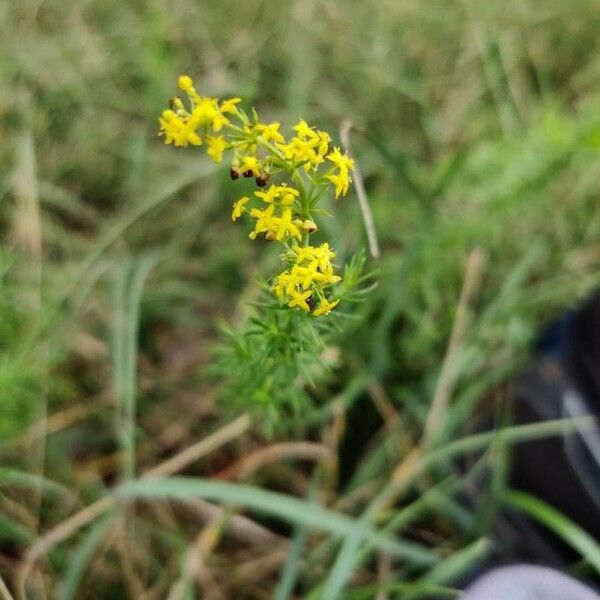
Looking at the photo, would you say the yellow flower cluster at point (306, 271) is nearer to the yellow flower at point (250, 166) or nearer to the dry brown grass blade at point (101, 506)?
the yellow flower at point (250, 166)

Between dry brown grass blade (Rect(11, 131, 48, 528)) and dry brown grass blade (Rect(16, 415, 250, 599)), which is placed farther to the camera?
dry brown grass blade (Rect(11, 131, 48, 528))

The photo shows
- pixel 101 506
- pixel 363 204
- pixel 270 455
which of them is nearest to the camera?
pixel 363 204

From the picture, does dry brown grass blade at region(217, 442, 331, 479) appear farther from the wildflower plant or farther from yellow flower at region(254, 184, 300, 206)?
yellow flower at region(254, 184, 300, 206)

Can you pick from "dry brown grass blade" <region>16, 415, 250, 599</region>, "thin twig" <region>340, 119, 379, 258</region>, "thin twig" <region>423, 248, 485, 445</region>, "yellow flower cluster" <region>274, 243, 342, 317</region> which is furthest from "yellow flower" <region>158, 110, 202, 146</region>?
"thin twig" <region>423, 248, 485, 445</region>

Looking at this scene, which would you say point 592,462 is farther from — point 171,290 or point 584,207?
point 171,290

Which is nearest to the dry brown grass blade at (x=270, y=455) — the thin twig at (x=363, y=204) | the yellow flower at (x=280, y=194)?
the thin twig at (x=363, y=204)

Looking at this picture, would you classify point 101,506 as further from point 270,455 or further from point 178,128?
point 178,128

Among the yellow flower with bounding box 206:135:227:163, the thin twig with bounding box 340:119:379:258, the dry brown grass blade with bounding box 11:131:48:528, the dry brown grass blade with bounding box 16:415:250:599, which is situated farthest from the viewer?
the dry brown grass blade with bounding box 11:131:48:528

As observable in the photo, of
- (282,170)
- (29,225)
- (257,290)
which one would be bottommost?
(257,290)

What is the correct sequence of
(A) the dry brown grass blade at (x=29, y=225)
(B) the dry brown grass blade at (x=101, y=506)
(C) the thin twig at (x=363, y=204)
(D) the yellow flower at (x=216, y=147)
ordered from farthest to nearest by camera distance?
1. (A) the dry brown grass blade at (x=29, y=225)
2. (B) the dry brown grass blade at (x=101, y=506)
3. (C) the thin twig at (x=363, y=204)
4. (D) the yellow flower at (x=216, y=147)

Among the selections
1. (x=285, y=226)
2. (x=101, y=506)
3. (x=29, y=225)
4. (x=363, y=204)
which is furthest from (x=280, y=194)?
(x=29, y=225)
